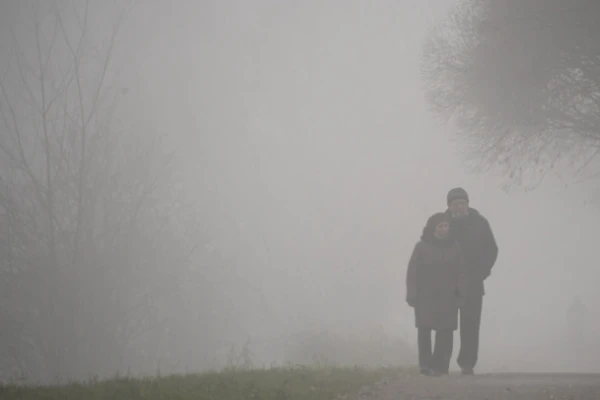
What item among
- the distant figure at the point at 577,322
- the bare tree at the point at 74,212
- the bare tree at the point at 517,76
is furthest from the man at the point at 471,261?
the distant figure at the point at 577,322

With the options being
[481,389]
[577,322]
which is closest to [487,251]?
[481,389]

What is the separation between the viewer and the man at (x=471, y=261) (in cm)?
877

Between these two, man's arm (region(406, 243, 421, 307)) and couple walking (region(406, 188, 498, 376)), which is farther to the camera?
man's arm (region(406, 243, 421, 307))

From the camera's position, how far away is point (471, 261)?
8883 millimetres

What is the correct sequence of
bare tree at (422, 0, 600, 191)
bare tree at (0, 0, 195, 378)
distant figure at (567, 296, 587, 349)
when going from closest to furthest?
1. bare tree at (422, 0, 600, 191)
2. bare tree at (0, 0, 195, 378)
3. distant figure at (567, 296, 587, 349)

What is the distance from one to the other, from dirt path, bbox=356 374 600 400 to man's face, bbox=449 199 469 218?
2.61m

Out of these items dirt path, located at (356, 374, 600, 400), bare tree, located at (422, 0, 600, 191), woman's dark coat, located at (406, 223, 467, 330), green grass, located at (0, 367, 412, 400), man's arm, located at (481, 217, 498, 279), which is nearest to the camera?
dirt path, located at (356, 374, 600, 400)

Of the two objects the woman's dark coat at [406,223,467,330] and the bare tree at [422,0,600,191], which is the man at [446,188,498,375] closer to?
the woman's dark coat at [406,223,467,330]

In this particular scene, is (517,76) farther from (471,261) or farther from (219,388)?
(219,388)

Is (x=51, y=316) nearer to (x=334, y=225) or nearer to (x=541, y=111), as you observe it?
(x=541, y=111)

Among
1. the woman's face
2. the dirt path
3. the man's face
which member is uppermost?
the man's face

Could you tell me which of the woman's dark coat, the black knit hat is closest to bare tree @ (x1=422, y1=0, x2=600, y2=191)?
the black knit hat

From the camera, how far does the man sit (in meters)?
8.77

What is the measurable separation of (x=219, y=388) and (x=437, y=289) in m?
3.96
